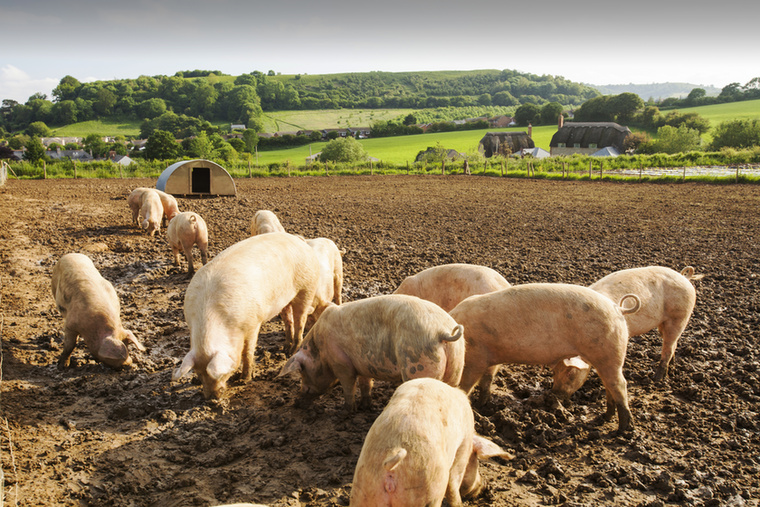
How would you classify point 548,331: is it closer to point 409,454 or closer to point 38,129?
point 409,454

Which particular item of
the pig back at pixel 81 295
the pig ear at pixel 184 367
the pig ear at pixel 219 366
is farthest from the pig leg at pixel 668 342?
the pig back at pixel 81 295

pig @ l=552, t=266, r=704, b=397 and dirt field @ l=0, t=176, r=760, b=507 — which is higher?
pig @ l=552, t=266, r=704, b=397

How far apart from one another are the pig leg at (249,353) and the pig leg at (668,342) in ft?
14.8

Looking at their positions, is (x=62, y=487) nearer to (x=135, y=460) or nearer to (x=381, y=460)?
(x=135, y=460)

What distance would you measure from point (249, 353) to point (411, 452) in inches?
126

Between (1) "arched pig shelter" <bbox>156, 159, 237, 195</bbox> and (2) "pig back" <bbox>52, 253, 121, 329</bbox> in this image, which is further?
(1) "arched pig shelter" <bbox>156, 159, 237, 195</bbox>

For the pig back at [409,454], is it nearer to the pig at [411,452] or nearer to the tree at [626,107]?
the pig at [411,452]

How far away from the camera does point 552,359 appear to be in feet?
16.4

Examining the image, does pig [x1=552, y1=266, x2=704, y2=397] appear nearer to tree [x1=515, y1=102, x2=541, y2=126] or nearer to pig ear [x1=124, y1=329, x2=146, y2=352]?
pig ear [x1=124, y1=329, x2=146, y2=352]

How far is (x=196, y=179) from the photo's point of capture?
2273cm

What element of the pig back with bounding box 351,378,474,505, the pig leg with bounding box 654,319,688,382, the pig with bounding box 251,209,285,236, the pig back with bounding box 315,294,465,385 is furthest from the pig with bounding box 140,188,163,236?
the pig back with bounding box 351,378,474,505

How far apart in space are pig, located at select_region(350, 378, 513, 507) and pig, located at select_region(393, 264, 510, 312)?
307 centimetres

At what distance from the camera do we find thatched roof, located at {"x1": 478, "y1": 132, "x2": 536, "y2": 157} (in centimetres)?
6869

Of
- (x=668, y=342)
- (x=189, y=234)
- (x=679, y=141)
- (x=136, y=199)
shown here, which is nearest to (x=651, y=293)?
(x=668, y=342)
